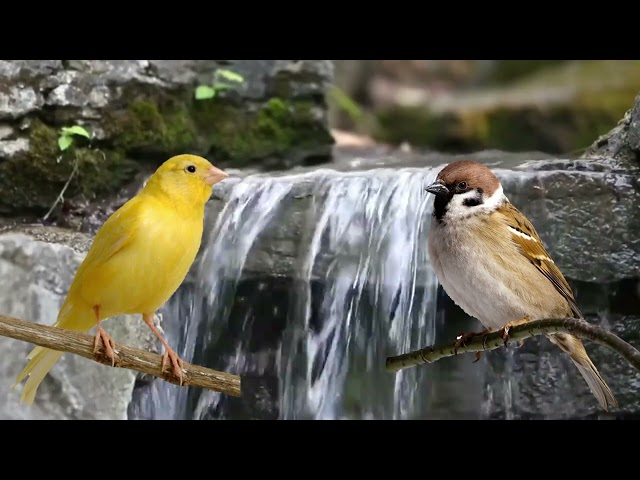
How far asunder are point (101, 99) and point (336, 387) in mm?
1630

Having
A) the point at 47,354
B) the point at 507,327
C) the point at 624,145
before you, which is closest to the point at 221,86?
the point at 47,354

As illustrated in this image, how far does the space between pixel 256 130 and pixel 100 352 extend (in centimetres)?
196

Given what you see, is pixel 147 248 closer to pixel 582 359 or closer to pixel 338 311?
pixel 338 311

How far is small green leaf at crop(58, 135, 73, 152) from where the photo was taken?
404cm

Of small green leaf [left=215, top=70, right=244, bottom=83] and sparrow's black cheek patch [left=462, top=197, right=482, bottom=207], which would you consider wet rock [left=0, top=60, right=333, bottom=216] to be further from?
sparrow's black cheek patch [left=462, top=197, right=482, bottom=207]

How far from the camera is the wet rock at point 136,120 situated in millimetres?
3992

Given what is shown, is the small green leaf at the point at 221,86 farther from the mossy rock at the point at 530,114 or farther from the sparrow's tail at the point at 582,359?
the sparrow's tail at the point at 582,359

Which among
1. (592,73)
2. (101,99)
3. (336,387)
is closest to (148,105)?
(101,99)

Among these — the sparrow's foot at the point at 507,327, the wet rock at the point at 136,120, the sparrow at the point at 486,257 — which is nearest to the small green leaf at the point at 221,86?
the wet rock at the point at 136,120

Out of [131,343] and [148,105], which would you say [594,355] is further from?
[148,105]

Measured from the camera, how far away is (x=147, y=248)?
3098 millimetres

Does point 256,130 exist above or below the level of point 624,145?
above

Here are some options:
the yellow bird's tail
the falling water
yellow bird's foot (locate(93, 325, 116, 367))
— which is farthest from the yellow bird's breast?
the falling water

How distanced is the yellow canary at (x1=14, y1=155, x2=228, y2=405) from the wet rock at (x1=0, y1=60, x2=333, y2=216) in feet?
2.95
